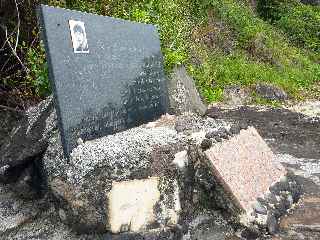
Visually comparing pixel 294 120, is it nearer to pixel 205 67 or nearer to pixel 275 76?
pixel 205 67

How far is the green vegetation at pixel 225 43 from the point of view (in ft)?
16.9

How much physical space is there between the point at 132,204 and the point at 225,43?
236 inches

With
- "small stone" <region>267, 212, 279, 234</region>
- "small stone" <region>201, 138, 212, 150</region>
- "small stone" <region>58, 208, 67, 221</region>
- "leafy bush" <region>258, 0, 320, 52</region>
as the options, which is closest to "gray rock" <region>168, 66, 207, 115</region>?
"small stone" <region>201, 138, 212, 150</region>

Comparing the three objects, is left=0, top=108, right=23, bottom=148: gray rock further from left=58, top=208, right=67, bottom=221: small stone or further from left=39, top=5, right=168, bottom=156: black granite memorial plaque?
left=58, top=208, right=67, bottom=221: small stone

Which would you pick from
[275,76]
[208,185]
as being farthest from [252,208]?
[275,76]

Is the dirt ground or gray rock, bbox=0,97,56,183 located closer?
the dirt ground

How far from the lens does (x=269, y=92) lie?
23.8 feet

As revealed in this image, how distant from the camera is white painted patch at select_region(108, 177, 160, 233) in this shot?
2697 mm

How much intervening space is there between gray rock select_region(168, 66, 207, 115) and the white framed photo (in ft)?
4.61

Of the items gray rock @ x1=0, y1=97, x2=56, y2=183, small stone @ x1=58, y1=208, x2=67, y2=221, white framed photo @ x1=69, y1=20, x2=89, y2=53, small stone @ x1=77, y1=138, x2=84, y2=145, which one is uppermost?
white framed photo @ x1=69, y1=20, x2=89, y2=53

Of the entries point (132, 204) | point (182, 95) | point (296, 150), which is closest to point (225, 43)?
point (182, 95)

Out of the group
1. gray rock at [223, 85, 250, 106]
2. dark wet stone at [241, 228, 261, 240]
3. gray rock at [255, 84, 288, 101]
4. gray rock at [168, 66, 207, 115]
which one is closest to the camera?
dark wet stone at [241, 228, 261, 240]

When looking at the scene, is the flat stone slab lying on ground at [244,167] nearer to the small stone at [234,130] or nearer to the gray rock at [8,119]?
the small stone at [234,130]

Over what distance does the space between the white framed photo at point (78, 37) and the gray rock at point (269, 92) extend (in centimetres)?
436
